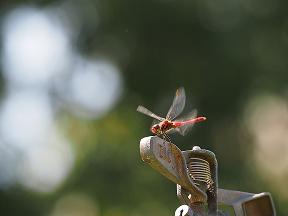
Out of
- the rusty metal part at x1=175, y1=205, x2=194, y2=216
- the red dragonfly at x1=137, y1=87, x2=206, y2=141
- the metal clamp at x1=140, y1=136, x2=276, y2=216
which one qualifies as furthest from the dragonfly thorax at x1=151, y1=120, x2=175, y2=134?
Result: the rusty metal part at x1=175, y1=205, x2=194, y2=216

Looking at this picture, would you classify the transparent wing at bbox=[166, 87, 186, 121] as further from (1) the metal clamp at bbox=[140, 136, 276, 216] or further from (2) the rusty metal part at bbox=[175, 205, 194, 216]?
(2) the rusty metal part at bbox=[175, 205, 194, 216]

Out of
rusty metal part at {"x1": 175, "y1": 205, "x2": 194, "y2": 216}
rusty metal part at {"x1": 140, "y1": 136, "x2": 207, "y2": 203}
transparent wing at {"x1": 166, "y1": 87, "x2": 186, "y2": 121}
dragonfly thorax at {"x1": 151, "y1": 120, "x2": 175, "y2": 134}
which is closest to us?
rusty metal part at {"x1": 140, "y1": 136, "x2": 207, "y2": 203}

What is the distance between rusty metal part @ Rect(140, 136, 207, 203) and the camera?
8.29ft

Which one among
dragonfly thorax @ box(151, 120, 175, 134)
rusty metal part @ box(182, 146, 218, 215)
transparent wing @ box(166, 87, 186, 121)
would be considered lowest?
rusty metal part @ box(182, 146, 218, 215)

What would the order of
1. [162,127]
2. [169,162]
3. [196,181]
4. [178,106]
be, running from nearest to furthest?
[169,162]
[196,181]
[162,127]
[178,106]

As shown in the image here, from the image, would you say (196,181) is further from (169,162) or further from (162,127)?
(162,127)

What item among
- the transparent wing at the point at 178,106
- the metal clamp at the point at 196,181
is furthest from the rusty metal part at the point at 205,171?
the transparent wing at the point at 178,106

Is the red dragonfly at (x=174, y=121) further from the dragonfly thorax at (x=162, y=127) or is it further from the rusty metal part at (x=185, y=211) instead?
the rusty metal part at (x=185, y=211)

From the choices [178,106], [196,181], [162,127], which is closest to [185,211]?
[196,181]

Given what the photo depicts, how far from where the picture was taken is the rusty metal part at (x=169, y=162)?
2.53m

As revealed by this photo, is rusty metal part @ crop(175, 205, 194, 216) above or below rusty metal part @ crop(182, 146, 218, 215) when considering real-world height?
below

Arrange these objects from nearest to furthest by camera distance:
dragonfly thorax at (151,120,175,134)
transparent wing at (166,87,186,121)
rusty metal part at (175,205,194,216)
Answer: rusty metal part at (175,205,194,216), dragonfly thorax at (151,120,175,134), transparent wing at (166,87,186,121)

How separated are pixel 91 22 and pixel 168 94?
1320 millimetres

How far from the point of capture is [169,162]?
2598 mm
